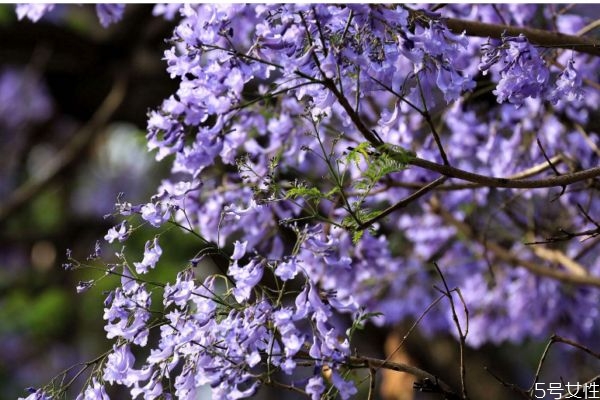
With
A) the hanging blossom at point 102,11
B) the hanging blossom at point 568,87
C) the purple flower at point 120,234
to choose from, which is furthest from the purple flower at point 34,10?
the hanging blossom at point 568,87

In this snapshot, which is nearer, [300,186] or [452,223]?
[300,186]

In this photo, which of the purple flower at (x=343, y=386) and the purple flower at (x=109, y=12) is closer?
the purple flower at (x=343, y=386)

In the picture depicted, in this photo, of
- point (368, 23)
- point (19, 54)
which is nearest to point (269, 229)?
point (368, 23)

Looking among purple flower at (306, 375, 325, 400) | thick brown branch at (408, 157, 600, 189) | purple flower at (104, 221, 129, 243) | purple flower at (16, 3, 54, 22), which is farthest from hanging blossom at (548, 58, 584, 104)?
purple flower at (16, 3, 54, 22)

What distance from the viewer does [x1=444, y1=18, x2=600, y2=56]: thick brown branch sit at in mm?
1796

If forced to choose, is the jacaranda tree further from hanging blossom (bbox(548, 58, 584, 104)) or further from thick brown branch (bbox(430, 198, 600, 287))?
thick brown branch (bbox(430, 198, 600, 287))

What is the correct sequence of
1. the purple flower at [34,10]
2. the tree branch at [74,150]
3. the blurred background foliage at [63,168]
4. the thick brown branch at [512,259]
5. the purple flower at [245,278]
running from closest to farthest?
the purple flower at [245,278] → the purple flower at [34,10] → the thick brown branch at [512,259] → the tree branch at [74,150] → the blurred background foliage at [63,168]

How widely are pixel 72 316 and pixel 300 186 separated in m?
3.83

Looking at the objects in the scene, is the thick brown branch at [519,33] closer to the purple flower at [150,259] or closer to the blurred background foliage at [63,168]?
the purple flower at [150,259]

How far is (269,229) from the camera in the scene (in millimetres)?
2404

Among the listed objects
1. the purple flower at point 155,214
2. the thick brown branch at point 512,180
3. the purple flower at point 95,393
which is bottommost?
the purple flower at point 95,393

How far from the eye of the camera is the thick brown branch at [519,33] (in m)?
1.80

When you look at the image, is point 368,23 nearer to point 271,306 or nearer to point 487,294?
point 271,306

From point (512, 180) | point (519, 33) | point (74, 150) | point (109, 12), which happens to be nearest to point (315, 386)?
point (512, 180)
